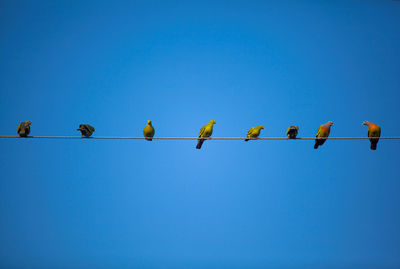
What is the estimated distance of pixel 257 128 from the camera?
6.54 metres

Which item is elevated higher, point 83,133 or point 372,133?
point 372,133

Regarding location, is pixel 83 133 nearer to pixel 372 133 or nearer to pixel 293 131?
pixel 293 131

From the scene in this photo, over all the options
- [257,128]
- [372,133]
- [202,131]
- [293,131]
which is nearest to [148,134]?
[202,131]

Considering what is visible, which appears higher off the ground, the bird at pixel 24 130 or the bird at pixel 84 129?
the bird at pixel 84 129

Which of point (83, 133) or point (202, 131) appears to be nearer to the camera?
point (83, 133)

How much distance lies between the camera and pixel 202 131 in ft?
22.7

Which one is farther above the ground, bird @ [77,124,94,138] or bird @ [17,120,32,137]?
bird @ [77,124,94,138]

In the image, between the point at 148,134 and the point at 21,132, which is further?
the point at 148,134

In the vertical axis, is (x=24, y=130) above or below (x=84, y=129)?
below

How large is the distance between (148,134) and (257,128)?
2.67 m

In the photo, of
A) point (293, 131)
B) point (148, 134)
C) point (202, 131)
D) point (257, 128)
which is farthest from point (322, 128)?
point (148, 134)

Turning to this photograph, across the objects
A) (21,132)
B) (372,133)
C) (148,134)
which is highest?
(372,133)

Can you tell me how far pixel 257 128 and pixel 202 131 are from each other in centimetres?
138

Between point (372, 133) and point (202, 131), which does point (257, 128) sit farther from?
point (372, 133)
